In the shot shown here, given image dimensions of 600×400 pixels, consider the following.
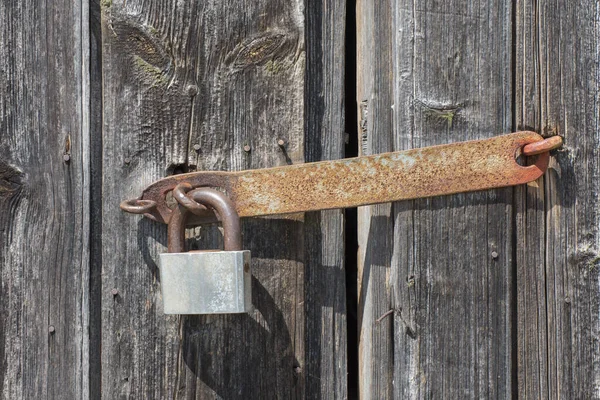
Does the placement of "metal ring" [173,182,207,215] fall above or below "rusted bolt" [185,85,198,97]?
below

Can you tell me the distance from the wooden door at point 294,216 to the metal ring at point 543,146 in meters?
0.05

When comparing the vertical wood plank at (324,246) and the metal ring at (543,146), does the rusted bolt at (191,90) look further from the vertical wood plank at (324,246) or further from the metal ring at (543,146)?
the metal ring at (543,146)

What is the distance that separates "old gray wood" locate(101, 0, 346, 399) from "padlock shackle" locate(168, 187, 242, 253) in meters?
0.07

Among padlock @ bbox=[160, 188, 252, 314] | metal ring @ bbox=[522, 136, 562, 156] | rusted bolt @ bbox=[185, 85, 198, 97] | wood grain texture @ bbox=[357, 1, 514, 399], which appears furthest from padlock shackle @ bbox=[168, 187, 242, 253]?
metal ring @ bbox=[522, 136, 562, 156]

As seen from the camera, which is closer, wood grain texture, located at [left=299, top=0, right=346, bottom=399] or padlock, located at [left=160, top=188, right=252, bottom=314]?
padlock, located at [left=160, top=188, right=252, bottom=314]

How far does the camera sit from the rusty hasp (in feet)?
2.89

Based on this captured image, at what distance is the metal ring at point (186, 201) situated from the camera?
2.81 ft

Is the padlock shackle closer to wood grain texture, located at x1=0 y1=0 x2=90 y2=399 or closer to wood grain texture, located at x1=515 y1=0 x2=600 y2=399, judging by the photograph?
wood grain texture, located at x1=0 y1=0 x2=90 y2=399

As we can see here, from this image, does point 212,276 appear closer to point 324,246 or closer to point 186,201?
point 186,201

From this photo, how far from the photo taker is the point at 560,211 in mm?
921

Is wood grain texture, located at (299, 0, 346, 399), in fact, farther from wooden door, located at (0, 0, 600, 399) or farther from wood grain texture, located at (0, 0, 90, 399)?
wood grain texture, located at (0, 0, 90, 399)

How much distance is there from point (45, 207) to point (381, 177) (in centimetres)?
59

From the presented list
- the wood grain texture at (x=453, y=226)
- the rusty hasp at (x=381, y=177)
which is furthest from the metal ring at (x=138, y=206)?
the wood grain texture at (x=453, y=226)

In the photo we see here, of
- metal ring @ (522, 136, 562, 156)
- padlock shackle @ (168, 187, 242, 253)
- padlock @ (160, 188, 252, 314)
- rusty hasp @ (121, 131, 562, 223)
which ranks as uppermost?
metal ring @ (522, 136, 562, 156)
